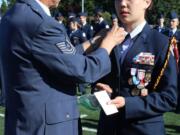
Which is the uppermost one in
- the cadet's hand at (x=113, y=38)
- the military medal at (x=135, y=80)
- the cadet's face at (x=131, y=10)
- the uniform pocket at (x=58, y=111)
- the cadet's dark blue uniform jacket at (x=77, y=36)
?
the cadet's face at (x=131, y=10)

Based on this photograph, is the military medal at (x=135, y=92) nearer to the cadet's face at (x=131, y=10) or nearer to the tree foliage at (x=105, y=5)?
the cadet's face at (x=131, y=10)

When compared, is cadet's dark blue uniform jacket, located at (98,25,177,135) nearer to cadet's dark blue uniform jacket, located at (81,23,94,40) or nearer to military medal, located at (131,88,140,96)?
military medal, located at (131,88,140,96)

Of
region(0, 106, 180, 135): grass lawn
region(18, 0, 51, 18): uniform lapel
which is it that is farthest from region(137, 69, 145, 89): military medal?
region(0, 106, 180, 135): grass lawn

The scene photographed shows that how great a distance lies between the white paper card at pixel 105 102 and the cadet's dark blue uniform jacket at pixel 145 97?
6.0 inches

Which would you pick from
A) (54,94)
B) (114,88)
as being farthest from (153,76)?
(54,94)

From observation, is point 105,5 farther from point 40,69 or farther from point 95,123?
point 40,69

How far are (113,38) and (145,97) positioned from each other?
400 mm

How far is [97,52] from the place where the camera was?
2.59m

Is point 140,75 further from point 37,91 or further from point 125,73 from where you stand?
point 37,91

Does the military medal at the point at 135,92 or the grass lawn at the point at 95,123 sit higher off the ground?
the military medal at the point at 135,92

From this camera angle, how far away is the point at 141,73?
2.75 meters

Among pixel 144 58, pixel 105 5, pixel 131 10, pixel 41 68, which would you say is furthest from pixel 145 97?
pixel 105 5

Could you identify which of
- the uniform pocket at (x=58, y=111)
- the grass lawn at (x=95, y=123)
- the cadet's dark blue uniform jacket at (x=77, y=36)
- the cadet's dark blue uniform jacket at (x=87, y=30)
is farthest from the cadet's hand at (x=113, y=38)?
the cadet's dark blue uniform jacket at (x=87, y=30)

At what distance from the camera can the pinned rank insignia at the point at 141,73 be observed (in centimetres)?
273
